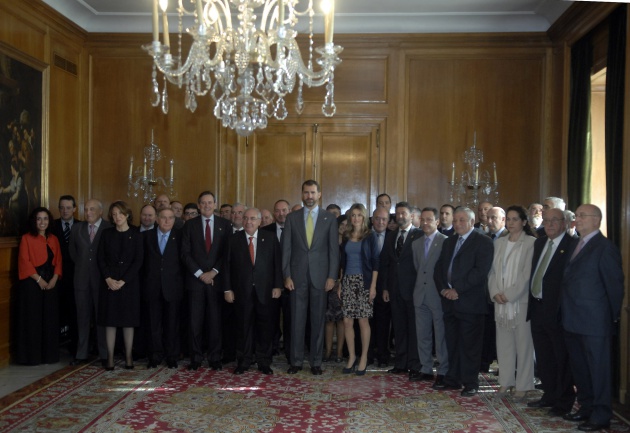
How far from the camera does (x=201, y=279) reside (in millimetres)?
7336

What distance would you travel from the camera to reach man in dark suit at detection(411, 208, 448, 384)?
22.5ft

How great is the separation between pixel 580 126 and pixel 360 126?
3018 mm

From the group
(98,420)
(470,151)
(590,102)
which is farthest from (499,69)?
(98,420)

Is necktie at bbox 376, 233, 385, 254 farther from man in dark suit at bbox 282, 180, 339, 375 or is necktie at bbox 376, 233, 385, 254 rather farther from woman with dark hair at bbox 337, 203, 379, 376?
man in dark suit at bbox 282, 180, 339, 375

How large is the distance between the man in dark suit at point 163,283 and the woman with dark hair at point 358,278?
1.73 metres

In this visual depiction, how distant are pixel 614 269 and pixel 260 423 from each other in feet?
9.43

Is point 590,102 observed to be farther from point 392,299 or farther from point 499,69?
point 392,299

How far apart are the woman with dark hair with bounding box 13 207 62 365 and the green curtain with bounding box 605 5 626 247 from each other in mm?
5780

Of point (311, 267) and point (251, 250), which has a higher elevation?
point (251, 250)

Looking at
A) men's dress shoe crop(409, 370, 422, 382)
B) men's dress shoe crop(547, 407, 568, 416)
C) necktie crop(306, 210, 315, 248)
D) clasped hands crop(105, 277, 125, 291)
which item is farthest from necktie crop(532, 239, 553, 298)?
clasped hands crop(105, 277, 125, 291)

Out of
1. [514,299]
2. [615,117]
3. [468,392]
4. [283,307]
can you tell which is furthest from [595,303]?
[283,307]

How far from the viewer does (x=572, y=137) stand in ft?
28.8

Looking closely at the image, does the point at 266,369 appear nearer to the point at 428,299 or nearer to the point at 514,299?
the point at 428,299

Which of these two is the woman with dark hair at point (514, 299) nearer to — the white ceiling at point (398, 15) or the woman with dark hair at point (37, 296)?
the white ceiling at point (398, 15)
